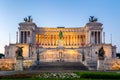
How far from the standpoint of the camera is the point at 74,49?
12125 cm

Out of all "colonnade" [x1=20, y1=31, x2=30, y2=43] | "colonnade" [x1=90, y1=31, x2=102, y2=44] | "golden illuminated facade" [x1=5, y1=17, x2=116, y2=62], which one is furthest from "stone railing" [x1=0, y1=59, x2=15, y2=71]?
"colonnade" [x1=90, y1=31, x2=102, y2=44]

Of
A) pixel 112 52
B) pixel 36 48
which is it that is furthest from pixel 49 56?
pixel 112 52

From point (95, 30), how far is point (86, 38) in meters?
6.90

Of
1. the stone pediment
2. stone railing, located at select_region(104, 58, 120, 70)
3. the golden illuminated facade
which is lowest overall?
stone railing, located at select_region(104, 58, 120, 70)

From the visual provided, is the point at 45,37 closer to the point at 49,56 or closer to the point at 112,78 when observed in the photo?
the point at 49,56

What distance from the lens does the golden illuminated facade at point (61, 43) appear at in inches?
4552

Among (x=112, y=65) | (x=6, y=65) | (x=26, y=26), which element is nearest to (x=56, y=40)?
(x=26, y=26)

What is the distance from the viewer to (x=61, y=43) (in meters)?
126

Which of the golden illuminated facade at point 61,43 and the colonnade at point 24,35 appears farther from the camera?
the colonnade at point 24,35

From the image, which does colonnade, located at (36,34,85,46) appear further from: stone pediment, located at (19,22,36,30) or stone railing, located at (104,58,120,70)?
stone railing, located at (104,58,120,70)

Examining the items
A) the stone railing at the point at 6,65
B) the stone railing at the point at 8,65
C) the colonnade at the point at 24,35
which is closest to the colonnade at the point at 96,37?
the colonnade at the point at 24,35

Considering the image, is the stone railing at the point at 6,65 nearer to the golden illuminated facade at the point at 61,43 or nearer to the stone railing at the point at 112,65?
the golden illuminated facade at the point at 61,43

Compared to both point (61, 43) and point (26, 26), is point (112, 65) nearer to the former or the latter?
point (61, 43)

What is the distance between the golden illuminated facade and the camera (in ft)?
379
